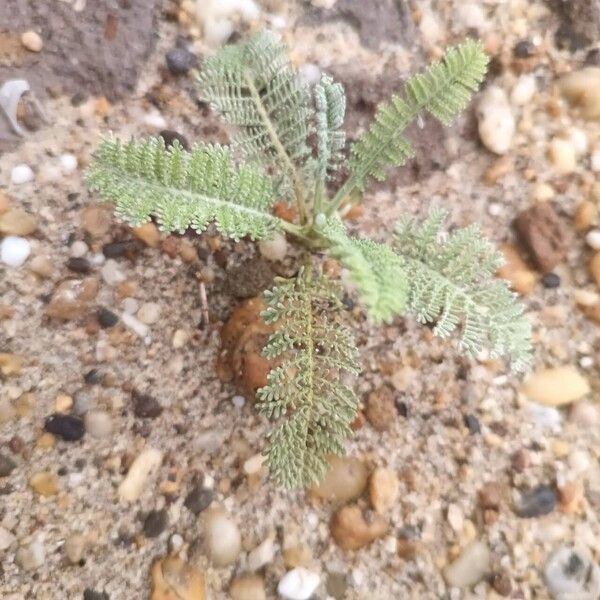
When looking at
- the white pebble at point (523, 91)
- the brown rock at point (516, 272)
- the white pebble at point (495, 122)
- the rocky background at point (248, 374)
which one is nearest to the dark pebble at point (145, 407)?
the rocky background at point (248, 374)

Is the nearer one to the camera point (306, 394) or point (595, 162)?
point (306, 394)

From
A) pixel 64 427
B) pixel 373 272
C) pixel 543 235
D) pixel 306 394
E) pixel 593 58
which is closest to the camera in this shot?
pixel 373 272

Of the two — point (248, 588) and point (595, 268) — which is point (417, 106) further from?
point (248, 588)

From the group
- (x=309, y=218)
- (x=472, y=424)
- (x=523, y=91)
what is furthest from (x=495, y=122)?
(x=472, y=424)

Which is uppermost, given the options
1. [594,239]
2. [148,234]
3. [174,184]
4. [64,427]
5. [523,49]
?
[523,49]

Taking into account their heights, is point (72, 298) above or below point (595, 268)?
below

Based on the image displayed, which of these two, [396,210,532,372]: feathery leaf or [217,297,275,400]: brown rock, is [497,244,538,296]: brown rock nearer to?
[396,210,532,372]: feathery leaf

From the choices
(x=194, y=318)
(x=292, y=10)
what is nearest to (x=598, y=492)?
(x=194, y=318)
